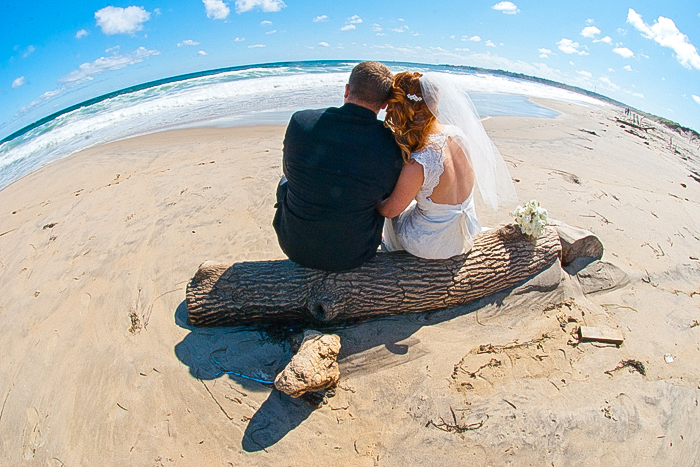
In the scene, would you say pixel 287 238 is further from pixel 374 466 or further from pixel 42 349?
pixel 42 349

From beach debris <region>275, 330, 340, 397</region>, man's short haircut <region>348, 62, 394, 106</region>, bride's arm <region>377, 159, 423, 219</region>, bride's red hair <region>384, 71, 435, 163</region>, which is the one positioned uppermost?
man's short haircut <region>348, 62, 394, 106</region>

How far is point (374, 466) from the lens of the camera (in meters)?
2.13

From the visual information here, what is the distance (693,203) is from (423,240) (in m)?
6.07

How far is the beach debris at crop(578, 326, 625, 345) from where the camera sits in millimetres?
2912

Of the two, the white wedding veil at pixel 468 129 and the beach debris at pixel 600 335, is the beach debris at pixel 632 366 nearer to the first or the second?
the beach debris at pixel 600 335

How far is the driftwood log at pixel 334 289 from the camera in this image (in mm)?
2902

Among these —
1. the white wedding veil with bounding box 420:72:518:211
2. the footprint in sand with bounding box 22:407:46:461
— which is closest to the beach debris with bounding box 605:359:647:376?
the white wedding veil with bounding box 420:72:518:211

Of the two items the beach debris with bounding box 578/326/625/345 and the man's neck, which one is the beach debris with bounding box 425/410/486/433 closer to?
the beach debris with bounding box 578/326/625/345

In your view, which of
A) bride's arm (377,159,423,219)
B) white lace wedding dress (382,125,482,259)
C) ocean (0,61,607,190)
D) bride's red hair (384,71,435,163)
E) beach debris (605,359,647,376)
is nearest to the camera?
bride's red hair (384,71,435,163)

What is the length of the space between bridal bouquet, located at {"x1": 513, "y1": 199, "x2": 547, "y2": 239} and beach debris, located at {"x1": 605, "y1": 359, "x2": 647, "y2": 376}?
125 centimetres

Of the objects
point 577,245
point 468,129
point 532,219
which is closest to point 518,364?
point 532,219

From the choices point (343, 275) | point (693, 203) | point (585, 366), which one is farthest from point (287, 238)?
point (693, 203)

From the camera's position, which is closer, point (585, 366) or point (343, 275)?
point (585, 366)

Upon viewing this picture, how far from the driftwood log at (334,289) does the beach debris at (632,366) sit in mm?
1085
